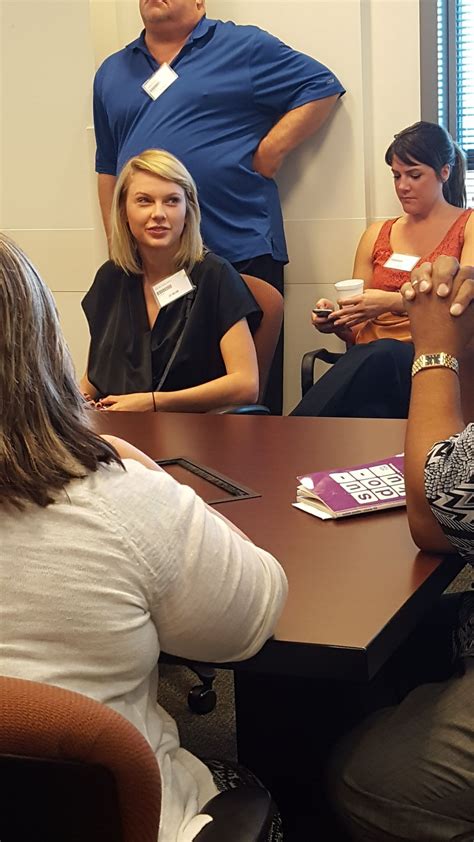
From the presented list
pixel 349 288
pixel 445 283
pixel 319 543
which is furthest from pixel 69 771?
pixel 349 288

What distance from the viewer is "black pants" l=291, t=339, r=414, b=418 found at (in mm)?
2834

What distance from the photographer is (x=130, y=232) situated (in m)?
2.96

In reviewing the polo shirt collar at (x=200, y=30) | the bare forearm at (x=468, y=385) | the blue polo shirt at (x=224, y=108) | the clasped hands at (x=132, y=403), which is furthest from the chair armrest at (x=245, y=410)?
the polo shirt collar at (x=200, y=30)

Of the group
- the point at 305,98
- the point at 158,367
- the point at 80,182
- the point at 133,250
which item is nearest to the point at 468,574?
the point at 158,367

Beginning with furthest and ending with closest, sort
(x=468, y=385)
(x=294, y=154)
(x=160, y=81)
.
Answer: (x=294, y=154) → (x=160, y=81) → (x=468, y=385)

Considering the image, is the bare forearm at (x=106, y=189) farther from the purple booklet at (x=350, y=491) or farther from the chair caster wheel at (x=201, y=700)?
the purple booklet at (x=350, y=491)

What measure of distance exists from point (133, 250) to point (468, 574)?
1.51 m

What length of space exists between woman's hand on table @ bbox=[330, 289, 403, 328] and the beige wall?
0.80 metres

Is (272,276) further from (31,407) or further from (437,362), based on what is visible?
(31,407)

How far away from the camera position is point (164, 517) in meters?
1.00

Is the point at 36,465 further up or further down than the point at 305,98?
further down

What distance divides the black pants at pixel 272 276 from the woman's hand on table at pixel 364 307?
0.54 meters

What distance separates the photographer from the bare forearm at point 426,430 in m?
1.32

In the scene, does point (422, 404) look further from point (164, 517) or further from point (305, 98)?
point (305, 98)
